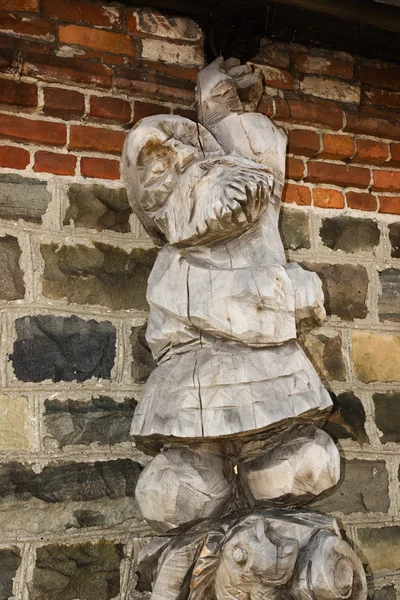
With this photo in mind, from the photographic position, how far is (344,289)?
8.37ft

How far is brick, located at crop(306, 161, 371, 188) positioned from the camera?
2.58 metres

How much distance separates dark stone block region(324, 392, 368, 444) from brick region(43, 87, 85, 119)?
3.64 ft

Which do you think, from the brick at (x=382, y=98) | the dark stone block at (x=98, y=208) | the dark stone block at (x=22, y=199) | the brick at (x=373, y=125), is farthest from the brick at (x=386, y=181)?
the dark stone block at (x=22, y=199)

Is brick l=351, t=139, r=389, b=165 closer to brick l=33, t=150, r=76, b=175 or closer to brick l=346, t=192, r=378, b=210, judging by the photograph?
brick l=346, t=192, r=378, b=210

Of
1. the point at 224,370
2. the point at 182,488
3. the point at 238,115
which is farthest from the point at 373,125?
the point at 182,488

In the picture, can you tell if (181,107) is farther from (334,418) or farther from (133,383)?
(334,418)

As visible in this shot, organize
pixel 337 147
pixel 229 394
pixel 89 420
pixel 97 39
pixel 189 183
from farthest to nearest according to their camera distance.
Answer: pixel 337 147 < pixel 97 39 < pixel 89 420 < pixel 189 183 < pixel 229 394

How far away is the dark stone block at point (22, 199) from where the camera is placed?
7.34 ft

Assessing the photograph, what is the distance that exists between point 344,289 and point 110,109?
0.89 meters

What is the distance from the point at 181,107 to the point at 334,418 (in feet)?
3.36

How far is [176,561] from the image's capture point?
5.76 ft

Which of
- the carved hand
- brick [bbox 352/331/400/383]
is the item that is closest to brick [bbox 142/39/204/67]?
the carved hand

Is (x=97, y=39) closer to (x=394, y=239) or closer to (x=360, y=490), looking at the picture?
(x=394, y=239)

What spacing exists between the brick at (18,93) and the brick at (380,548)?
5.01 ft
